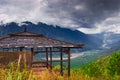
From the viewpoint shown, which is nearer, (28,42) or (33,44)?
(33,44)

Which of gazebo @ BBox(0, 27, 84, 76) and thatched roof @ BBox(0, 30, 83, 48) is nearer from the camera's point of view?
gazebo @ BBox(0, 27, 84, 76)

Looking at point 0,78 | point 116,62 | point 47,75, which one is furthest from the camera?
point 116,62

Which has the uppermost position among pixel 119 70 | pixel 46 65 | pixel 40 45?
pixel 40 45

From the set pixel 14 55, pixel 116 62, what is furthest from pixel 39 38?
pixel 116 62

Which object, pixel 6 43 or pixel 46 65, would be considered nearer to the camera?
pixel 6 43

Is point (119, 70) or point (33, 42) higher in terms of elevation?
point (33, 42)

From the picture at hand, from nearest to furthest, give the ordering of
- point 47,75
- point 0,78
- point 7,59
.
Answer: point 0,78 → point 47,75 → point 7,59

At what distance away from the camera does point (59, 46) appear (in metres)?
22.8

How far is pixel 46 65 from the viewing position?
957 inches

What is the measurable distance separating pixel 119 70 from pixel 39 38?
126 ft

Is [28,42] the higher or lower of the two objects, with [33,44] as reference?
higher

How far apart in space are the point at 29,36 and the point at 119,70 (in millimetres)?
38462

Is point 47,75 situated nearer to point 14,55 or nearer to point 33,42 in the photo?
point 14,55

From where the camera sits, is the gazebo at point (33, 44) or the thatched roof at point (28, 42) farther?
the thatched roof at point (28, 42)
